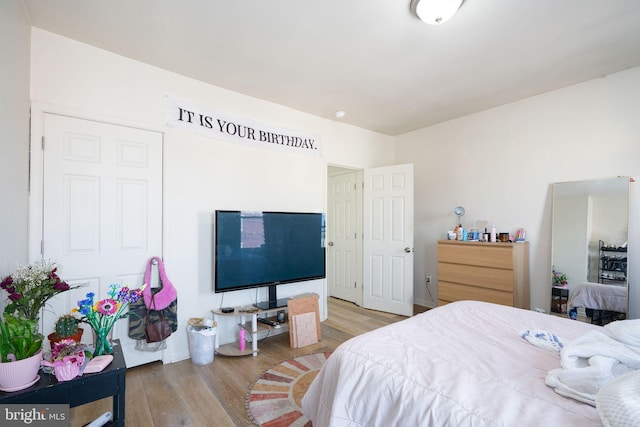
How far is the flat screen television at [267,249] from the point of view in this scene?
2.83 metres

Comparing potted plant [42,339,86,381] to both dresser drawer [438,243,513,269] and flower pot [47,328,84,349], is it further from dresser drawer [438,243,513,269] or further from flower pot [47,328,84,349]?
dresser drawer [438,243,513,269]

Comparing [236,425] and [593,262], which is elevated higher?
[593,262]

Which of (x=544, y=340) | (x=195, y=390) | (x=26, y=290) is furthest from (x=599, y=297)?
(x=26, y=290)

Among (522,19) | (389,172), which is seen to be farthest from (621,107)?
(389,172)

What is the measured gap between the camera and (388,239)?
416 cm

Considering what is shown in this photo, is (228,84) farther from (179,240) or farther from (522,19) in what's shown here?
(522,19)

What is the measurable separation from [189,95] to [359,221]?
9.10ft

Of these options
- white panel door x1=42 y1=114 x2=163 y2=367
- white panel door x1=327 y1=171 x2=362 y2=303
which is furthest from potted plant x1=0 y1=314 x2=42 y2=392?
white panel door x1=327 y1=171 x2=362 y2=303

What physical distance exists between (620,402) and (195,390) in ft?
7.88

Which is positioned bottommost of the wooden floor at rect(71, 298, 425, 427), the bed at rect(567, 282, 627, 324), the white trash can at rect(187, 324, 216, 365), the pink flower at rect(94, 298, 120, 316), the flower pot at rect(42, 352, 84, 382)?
the wooden floor at rect(71, 298, 425, 427)

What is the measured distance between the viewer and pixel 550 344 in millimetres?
1440

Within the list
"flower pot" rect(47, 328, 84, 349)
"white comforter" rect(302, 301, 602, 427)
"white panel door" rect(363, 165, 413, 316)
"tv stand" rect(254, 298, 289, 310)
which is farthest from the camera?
"white panel door" rect(363, 165, 413, 316)

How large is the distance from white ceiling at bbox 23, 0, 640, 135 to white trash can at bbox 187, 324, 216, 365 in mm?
2331

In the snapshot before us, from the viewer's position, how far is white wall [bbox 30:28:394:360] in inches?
89.3
